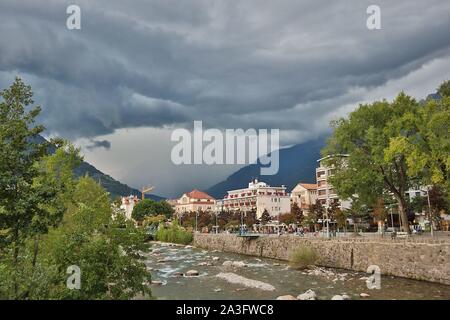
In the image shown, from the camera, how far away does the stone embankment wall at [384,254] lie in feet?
121

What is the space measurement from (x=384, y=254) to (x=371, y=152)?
1193 cm

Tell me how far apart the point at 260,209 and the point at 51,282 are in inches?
5684

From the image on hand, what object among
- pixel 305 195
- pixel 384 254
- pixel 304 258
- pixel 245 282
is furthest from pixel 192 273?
pixel 305 195

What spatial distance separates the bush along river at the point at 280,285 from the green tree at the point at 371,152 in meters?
10.8

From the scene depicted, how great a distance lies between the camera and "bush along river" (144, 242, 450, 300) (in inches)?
1299

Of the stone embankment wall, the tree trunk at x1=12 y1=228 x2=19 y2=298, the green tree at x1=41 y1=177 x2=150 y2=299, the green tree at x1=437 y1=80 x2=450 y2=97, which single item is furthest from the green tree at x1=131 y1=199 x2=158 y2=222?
the tree trunk at x1=12 y1=228 x2=19 y2=298

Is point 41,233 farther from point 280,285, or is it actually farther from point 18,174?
point 280,285

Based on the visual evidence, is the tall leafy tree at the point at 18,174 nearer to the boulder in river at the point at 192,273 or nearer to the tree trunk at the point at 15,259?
the tree trunk at the point at 15,259

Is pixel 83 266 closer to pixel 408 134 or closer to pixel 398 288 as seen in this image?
pixel 398 288

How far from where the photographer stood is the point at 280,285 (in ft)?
130

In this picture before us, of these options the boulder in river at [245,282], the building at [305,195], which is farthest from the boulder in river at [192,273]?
the building at [305,195]

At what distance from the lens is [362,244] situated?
4697 cm

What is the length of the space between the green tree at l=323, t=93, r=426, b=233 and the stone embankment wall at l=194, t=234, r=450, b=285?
19.8 feet
